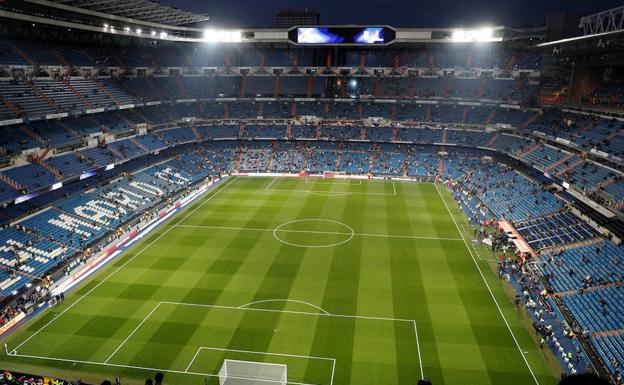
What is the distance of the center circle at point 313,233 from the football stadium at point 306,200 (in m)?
0.32

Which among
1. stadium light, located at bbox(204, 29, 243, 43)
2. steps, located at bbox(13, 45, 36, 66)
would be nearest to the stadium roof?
stadium light, located at bbox(204, 29, 243, 43)

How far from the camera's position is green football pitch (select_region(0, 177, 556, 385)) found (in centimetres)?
2288

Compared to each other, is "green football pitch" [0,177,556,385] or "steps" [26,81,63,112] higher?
"steps" [26,81,63,112]

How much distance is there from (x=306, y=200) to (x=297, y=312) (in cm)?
2501

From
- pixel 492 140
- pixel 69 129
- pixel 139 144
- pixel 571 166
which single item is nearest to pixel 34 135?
pixel 69 129

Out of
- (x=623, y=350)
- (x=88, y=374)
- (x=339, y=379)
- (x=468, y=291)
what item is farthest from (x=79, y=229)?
(x=623, y=350)

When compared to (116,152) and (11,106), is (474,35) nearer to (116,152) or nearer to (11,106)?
(116,152)

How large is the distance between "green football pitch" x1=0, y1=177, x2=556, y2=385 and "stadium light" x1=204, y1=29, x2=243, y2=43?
131 feet

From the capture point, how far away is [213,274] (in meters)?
32.9

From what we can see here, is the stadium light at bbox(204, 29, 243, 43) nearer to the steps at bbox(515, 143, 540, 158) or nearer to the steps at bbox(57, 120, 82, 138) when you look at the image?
the steps at bbox(57, 120, 82, 138)

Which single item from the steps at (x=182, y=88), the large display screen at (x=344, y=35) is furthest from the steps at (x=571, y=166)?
the steps at (x=182, y=88)

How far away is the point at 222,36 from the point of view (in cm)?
7200

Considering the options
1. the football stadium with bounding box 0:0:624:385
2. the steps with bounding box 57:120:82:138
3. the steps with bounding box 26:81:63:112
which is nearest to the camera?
the football stadium with bounding box 0:0:624:385

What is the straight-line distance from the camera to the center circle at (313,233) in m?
38.9
